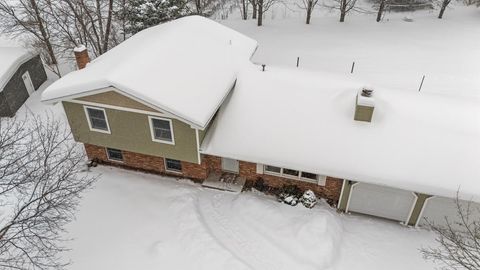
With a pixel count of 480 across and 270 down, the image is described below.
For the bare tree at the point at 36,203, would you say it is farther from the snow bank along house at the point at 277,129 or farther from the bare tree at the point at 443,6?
the bare tree at the point at 443,6

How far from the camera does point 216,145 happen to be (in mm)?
15375

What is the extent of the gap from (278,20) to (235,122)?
2065 cm

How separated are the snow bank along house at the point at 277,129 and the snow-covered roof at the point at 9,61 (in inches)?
269

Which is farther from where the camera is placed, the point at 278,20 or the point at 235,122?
the point at 278,20

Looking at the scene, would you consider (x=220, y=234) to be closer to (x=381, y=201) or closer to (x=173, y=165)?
(x=173, y=165)

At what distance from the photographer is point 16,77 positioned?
21.8 m

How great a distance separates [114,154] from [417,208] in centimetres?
1362

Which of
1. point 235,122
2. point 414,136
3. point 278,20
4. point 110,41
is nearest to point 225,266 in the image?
point 235,122

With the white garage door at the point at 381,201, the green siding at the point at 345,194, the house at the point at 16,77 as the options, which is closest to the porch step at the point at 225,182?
the green siding at the point at 345,194

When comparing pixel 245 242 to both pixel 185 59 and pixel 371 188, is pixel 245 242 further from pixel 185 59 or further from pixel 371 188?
pixel 185 59

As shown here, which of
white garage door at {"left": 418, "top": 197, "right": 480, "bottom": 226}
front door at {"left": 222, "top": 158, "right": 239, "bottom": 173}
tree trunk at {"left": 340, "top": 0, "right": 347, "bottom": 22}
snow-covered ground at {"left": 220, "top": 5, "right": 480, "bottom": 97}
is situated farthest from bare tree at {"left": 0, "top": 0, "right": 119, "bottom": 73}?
white garage door at {"left": 418, "top": 197, "right": 480, "bottom": 226}

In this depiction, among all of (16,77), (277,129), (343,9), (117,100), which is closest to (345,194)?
(277,129)

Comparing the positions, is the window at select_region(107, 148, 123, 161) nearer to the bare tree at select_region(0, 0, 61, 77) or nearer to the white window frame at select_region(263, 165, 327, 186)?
the white window frame at select_region(263, 165, 327, 186)

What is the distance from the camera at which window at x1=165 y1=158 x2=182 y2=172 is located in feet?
55.1
